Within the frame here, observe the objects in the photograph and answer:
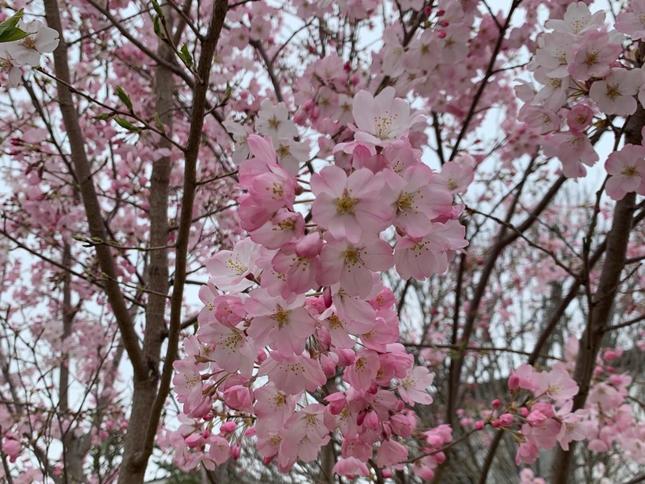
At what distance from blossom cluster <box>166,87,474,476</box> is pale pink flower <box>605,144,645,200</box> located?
0.82 metres

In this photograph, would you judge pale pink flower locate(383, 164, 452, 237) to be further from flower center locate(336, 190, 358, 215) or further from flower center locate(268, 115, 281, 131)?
flower center locate(268, 115, 281, 131)

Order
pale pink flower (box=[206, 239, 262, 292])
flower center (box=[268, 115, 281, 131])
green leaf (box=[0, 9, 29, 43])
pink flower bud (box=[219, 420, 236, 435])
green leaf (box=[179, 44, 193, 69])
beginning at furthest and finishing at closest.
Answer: flower center (box=[268, 115, 281, 131]), pink flower bud (box=[219, 420, 236, 435]), green leaf (box=[179, 44, 193, 69]), pale pink flower (box=[206, 239, 262, 292]), green leaf (box=[0, 9, 29, 43])

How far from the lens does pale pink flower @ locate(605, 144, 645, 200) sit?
1604 millimetres

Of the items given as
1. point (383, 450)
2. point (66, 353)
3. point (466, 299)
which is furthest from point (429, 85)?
point (466, 299)

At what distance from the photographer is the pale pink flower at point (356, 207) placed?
0.88 m

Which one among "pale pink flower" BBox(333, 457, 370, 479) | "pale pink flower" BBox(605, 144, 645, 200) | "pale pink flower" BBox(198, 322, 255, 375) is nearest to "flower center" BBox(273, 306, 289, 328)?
"pale pink flower" BBox(198, 322, 255, 375)

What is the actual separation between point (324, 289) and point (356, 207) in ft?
0.66

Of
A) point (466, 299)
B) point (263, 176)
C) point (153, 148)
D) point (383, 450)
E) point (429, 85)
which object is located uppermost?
point (466, 299)

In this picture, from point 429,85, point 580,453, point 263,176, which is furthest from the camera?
point 580,453

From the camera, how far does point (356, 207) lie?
0.88 meters

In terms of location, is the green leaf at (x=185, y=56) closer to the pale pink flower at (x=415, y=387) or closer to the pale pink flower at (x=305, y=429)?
the pale pink flower at (x=305, y=429)

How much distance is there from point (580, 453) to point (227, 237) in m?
4.53

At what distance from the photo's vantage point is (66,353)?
4.58 metres

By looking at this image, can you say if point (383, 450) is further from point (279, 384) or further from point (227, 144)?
point (227, 144)
